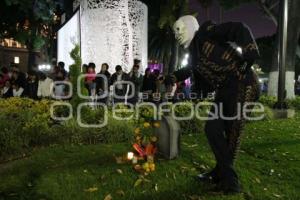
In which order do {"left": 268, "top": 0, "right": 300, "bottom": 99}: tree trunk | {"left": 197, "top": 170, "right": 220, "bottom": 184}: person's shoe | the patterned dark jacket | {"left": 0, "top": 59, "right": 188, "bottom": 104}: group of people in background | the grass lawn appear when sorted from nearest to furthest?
the patterned dark jacket < the grass lawn < {"left": 197, "top": 170, "right": 220, "bottom": 184}: person's shoe < {"left": 0, "top": 59, "right": 188, "bottom": 104}: group of people in background < {"left": 268, "top": 0, "right": 300, "bottom": 99}: tree trunk

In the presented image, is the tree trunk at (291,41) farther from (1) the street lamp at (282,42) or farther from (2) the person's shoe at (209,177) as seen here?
(2) the person's shoe at (209,177)

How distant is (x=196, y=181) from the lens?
5422 millimetres

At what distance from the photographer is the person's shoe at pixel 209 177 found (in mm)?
5242

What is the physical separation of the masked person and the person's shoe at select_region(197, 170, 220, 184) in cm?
16

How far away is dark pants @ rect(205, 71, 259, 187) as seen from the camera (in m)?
4.86

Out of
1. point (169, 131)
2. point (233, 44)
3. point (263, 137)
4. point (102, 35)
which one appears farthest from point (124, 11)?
point (233, 44)

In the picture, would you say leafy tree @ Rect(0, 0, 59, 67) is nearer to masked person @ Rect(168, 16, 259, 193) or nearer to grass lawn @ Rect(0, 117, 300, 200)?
grass lawn @ Rect(0, 117, 300, 200)

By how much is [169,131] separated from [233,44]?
6.39ft

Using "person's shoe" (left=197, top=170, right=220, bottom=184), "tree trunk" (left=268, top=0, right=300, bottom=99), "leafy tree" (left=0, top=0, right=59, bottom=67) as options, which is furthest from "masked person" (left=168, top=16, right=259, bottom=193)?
"tree trunk" (left=268, top=0, right=300, bottom=99)

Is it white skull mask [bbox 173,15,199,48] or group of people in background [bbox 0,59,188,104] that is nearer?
white skull mask [bbox 173,15,199,48]

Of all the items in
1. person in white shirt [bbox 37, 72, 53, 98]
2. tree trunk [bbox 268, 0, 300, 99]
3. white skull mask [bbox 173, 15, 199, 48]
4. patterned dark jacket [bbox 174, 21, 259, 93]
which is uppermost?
tree trunk [bbox 268, 0, 300, 99]

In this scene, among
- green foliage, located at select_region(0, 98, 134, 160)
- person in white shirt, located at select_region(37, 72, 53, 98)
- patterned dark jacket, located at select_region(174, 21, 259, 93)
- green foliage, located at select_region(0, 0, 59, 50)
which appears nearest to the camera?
patterned dark jacket, located at select_region(174, 21, 259, 93)

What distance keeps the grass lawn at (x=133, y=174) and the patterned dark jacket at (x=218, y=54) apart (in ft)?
4.29

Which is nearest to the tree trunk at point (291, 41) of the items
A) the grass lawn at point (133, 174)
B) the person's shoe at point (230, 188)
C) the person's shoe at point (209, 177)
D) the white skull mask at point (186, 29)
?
the grass lawn at point (133, 174)
